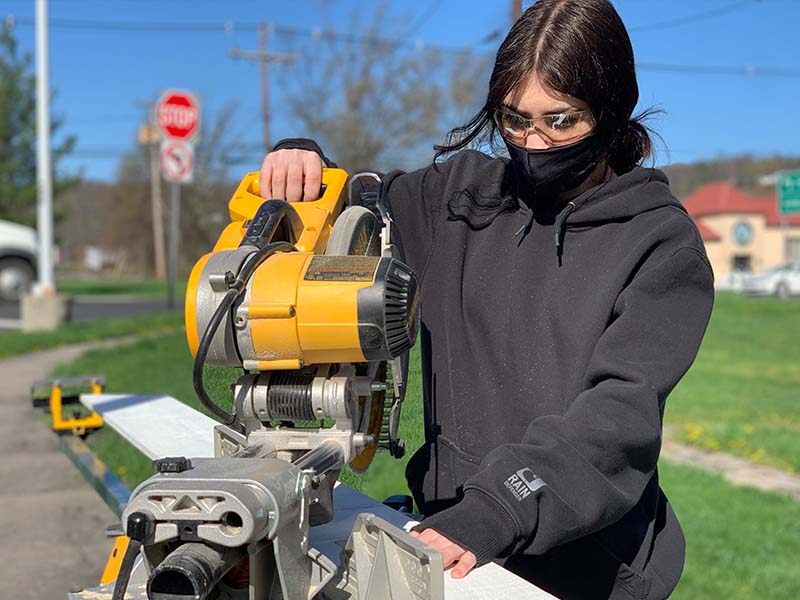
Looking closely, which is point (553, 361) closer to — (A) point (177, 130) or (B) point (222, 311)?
(B) point (222, 311)

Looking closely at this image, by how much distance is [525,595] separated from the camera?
4.55 ft

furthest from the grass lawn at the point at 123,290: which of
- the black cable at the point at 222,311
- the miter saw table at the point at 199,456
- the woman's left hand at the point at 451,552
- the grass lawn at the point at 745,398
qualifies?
the woman's left hand at the point at 451,552

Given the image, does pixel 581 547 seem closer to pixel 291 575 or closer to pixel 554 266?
pixel 554 266

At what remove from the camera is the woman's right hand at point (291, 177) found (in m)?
1.98

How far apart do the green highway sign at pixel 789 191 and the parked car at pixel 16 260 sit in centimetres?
1600

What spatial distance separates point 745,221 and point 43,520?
63.0 meters

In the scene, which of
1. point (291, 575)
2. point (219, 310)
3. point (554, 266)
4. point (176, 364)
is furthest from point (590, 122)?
point (176, 364)

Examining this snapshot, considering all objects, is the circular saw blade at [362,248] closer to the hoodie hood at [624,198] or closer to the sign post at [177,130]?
the hoodie hood at [624,198]

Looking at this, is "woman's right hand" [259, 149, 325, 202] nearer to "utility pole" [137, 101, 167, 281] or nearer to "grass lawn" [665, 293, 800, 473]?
"grass lawn" [665, 293, 800, 473]

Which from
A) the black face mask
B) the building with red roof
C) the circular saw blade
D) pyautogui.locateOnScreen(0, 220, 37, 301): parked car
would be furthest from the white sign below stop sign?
the building with red roof

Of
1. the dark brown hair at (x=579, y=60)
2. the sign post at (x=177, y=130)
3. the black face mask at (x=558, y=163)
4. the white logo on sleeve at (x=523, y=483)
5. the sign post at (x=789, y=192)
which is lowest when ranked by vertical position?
the white logo on sleeve at (x=523, y=483)

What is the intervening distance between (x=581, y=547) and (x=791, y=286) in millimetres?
38820

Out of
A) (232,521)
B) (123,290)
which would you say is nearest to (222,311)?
(232,521)

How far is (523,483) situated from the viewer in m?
1.38
